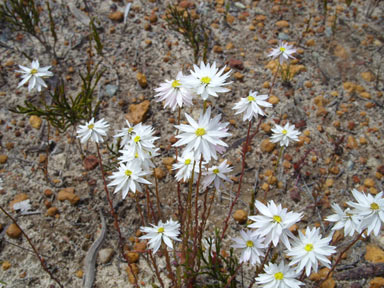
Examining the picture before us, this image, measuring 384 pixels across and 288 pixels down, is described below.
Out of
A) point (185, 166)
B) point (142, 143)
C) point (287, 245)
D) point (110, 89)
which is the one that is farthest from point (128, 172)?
point (110, 89)

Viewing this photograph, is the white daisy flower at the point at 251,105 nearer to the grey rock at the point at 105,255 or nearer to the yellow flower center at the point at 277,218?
the yellow flower center at the point at 277,218

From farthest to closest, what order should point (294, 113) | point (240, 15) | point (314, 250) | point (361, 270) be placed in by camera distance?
point (240, 15)
point (294, 113)
point (361, 270)
point (314, 250)

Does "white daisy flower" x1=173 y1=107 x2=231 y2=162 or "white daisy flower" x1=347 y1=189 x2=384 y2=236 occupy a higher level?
"white daisy flower" x1=173 y1=107 x2=231 y2=162

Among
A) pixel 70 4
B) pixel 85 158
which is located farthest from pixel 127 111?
pixel 70 4

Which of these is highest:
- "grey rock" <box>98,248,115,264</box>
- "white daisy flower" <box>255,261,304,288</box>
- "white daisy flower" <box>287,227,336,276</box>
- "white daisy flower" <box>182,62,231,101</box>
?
"white daisy flower" <box>182,62,231,101</box>

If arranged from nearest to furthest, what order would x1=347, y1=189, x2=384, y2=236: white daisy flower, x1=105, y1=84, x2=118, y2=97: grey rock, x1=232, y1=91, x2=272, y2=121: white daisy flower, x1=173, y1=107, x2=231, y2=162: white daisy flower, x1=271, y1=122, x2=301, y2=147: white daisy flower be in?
x1=173, y1=107, x2=231, y2=162: white daisy flower, x1=347, y1=189, x2=384, y2=236: white daisy flower, x1=232, y1=91, x2=272, y2=121: white daisy flower, x1=271, y1=122, x2=301, y2=147: white daisy flower, x1=105, y1=84, x2=118, y2=97: grey rock

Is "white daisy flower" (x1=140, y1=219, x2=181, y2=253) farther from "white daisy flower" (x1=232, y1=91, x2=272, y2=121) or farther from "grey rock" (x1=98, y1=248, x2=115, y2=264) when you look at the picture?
"grey rock" (x1=98, y1=248, x2=115, y2=264)

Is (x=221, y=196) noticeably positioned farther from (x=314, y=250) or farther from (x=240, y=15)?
(x=240, y=15)

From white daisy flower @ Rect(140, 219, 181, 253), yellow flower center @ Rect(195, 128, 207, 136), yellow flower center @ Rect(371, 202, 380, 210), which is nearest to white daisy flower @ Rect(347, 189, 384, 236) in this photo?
yellow flower center @ Rect(371, 202, 380, 210)
